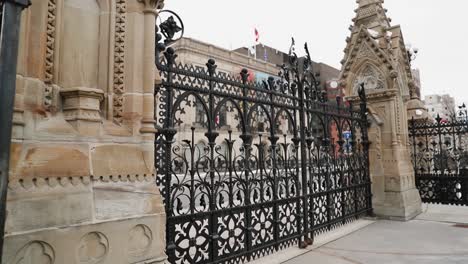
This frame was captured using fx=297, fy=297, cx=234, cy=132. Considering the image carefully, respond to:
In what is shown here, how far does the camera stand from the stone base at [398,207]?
7500 mm

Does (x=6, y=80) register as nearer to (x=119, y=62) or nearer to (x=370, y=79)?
(x=119, y=62)

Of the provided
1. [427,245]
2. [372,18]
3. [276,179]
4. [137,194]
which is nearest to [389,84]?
[372,18]

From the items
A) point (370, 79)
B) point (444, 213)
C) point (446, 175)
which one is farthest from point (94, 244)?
point (446, 175)

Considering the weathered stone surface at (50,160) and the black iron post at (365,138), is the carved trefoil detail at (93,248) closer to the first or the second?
the weathered stone surface at (50,160)

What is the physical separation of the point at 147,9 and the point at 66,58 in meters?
0.95

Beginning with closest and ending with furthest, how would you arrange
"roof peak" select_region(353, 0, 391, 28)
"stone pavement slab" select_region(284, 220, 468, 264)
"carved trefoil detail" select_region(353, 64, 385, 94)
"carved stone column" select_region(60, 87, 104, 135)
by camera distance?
1. "carved stone column" select_region(60, 87, 104, 135)
2. "stone pavement slab" select_region(284, 220, 468, 264)
3. "carved trefoil detail" select_region(353, 64, 385, 94)
4. "roof peak" select_region(353, 0, 391, 28)

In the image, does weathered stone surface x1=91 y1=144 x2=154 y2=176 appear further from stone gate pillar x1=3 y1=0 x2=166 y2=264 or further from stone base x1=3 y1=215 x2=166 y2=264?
stone base x1=3 y1=215 x2=166 y2=264

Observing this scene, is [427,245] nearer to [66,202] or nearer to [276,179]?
[276,179]

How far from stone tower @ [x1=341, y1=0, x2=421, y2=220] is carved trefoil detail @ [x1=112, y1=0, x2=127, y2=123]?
7.25 metres

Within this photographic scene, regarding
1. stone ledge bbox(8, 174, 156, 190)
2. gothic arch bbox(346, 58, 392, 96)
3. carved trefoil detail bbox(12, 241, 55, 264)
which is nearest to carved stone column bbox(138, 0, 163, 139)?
stone ledge bbox(8, 174, 156, 190)

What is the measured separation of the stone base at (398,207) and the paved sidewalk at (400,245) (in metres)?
0.28

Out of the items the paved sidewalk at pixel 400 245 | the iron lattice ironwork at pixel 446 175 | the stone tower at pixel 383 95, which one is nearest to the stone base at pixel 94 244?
the paved sidewalk at pixel 400 245

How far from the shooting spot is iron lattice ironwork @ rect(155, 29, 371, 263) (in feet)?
12.2

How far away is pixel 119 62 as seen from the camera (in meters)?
2.84
